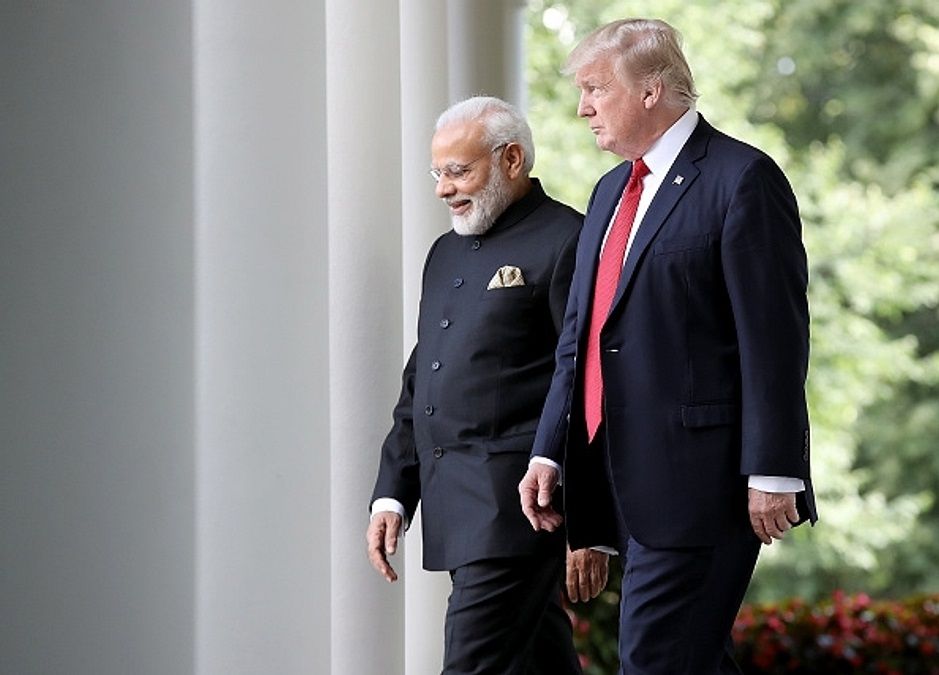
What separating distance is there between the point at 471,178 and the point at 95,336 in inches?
51.3

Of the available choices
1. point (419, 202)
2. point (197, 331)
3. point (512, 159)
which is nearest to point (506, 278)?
point (512, 159)

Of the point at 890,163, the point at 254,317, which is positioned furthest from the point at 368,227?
the point at 890,163

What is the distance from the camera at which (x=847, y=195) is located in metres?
12.2

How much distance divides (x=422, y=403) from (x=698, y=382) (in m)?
0.90

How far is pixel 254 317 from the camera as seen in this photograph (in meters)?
4.35

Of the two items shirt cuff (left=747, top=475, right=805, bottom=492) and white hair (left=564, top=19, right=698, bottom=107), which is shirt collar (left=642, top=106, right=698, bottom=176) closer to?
white hair (left=564, top=19, right=698, bottom=107)

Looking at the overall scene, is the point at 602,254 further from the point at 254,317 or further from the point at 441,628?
the point at 441,628

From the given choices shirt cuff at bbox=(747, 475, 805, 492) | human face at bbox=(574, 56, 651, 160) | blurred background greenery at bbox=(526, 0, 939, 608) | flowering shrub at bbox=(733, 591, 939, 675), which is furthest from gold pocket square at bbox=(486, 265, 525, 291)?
blurred background greenery at bbox=(526, 0, 939, 608)

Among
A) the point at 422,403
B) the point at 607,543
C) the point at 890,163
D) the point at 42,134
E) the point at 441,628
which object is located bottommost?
the point at 441,628

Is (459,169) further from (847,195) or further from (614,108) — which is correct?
(847,195)

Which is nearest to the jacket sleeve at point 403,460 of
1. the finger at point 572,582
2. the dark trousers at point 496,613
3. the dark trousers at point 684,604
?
the dark trousers at point 496,613

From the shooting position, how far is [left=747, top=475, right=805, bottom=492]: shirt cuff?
311 centimetres

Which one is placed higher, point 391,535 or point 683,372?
point 683,372

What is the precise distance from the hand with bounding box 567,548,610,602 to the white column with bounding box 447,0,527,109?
1.84 meters
